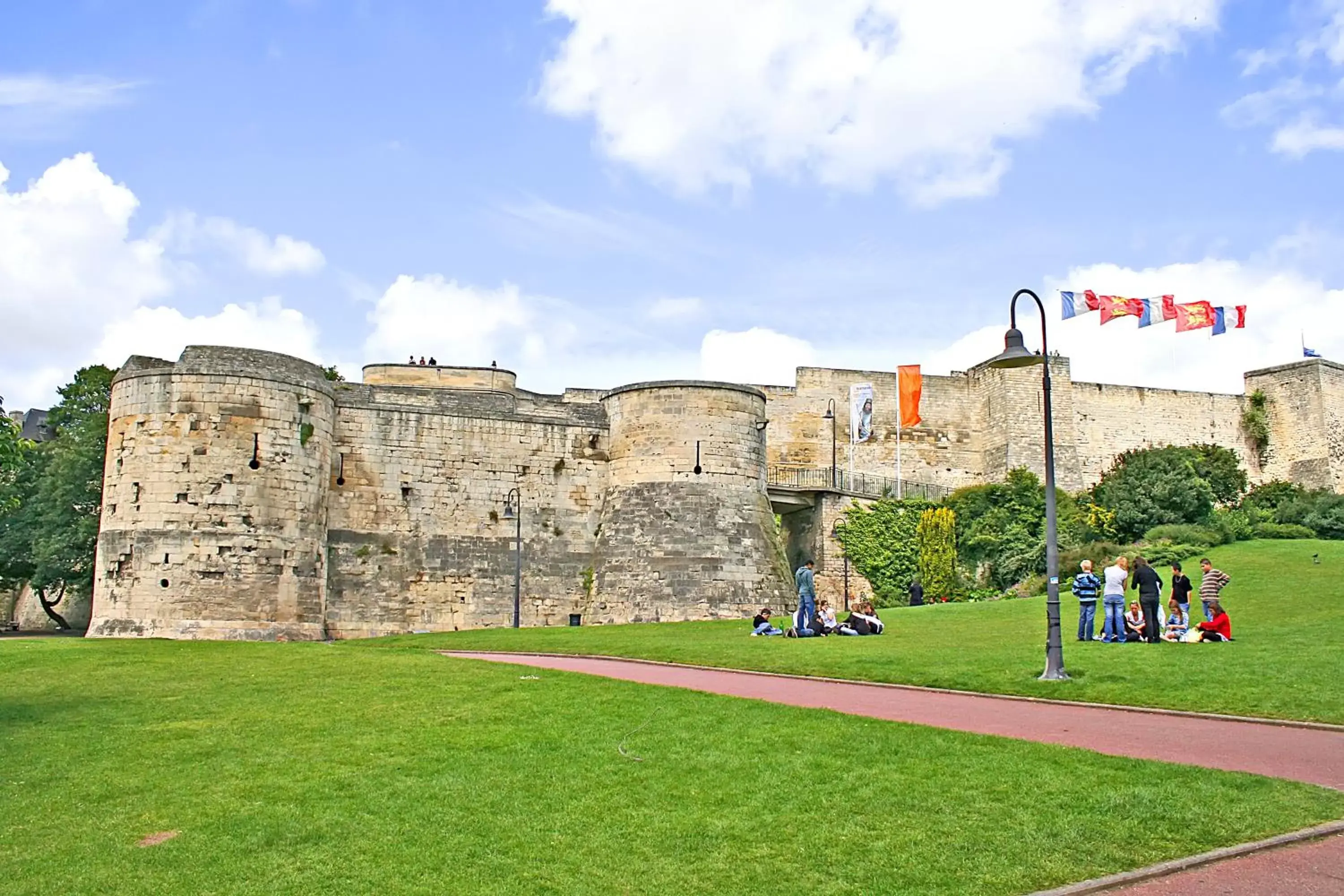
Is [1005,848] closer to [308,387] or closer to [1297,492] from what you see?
[308,387]

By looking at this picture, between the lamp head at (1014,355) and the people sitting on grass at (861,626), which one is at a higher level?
the lamp head at (1014,355)

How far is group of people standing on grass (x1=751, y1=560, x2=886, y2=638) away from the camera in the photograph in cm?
2450

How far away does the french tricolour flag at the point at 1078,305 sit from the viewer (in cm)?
4816

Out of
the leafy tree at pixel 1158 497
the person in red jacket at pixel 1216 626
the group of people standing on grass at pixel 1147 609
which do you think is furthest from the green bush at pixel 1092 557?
the person in red jacket at pixel 1216 626

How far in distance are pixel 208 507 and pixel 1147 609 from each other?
2155 centimetres

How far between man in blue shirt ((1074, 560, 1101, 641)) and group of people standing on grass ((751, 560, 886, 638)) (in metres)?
4.66

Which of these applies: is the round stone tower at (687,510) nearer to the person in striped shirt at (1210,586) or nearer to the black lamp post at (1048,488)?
the person in striped shirt at (1210,586)

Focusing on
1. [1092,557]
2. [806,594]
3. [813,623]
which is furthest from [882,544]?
[813,623]

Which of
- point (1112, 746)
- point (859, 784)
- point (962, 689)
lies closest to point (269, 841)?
point (859, 784)

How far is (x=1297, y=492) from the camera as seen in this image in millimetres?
52125

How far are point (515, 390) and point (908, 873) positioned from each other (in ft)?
126

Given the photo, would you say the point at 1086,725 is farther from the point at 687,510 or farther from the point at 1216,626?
the point at 687,510

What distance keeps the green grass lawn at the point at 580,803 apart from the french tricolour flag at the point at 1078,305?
39044 millimetres

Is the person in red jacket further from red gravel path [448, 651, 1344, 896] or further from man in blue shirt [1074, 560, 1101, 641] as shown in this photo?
red gravel path [448, 651, 1344, 896]
